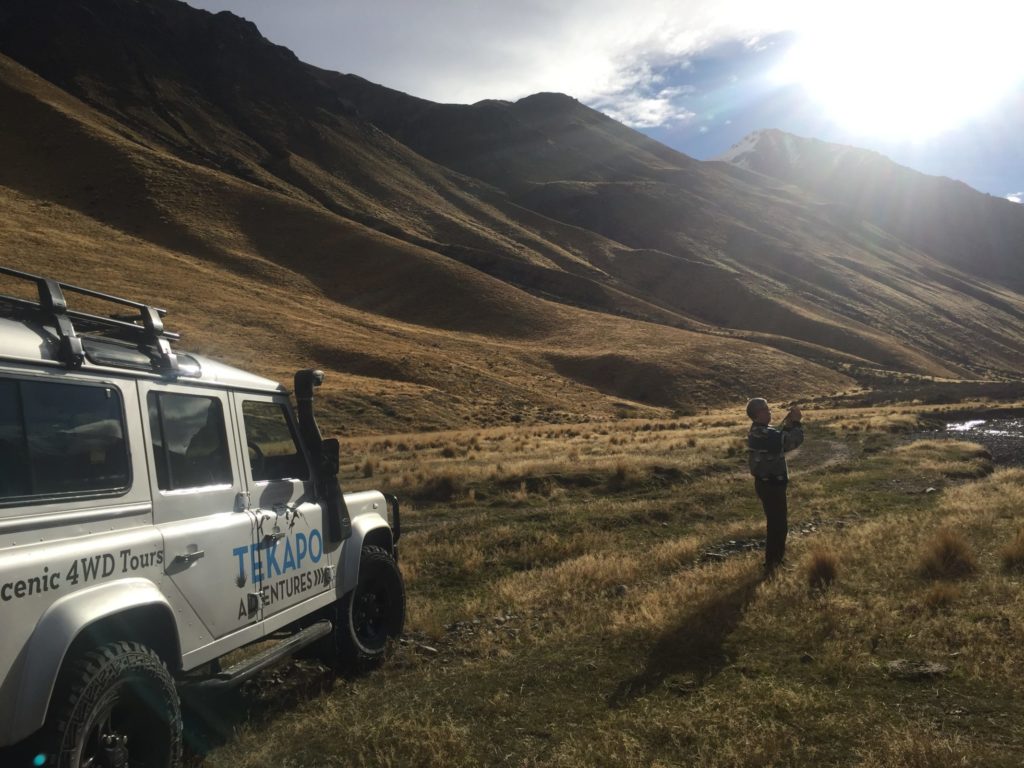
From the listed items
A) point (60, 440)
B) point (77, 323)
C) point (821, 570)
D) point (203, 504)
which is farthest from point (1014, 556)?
point (77, 323)

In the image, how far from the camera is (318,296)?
80375mm

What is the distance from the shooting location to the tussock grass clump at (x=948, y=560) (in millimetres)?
7230

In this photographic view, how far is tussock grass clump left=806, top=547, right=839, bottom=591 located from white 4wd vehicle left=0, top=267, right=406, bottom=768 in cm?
478

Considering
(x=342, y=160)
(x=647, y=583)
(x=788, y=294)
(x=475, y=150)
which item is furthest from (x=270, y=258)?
(x=475, y=150)

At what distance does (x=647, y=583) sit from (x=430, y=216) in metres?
114

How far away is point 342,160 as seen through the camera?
132 metres

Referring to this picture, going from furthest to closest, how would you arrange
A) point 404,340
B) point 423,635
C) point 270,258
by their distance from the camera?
point 270,258 < point 404,340 < point 423,635

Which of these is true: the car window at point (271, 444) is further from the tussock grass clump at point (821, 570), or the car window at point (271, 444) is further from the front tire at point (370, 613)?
the tussock grass clump at point (821, 570)

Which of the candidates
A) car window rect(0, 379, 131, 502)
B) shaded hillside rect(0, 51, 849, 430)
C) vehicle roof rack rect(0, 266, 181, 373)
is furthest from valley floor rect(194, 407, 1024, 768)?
shaded hillside rect(0, 51, 849, 430)

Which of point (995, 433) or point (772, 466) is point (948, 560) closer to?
point (772, 466)

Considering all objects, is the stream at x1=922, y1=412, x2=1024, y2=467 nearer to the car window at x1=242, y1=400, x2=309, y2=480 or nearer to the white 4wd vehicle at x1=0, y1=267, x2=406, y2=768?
the car window at x1=242, y1=400, x2=309, y2=480

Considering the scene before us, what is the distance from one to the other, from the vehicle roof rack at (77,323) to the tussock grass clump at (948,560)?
7.20 meters

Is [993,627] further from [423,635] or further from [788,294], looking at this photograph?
[788,294]

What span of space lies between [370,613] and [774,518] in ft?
14.8
